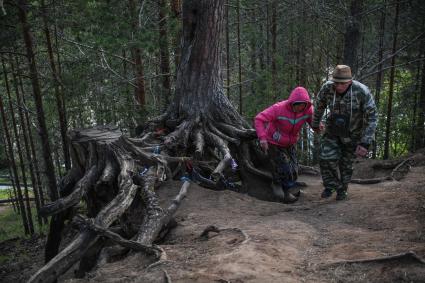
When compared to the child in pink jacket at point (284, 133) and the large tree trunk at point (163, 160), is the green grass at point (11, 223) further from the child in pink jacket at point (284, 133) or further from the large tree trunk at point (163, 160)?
the child in pink jacket at point (284, 133)

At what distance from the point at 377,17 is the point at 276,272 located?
53.0 feet

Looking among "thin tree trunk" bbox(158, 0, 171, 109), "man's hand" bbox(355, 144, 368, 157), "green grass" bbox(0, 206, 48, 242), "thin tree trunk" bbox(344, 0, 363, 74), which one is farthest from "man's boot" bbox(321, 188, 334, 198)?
"green grass" bbox(0, 206, 48, 242)

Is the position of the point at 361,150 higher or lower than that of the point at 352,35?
lower

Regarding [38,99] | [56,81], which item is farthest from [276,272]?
[38,99]

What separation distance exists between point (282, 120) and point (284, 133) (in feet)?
0.98

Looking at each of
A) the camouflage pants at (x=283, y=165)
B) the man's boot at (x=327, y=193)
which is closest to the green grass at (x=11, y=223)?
the camouflage pants at (x=283, y=165)

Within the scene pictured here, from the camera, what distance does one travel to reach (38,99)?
36.7 feet

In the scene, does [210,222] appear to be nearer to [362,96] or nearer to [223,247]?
[223,247]

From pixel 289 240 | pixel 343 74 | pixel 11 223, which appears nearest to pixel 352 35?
pixel 343 74

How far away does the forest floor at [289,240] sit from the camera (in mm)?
3494

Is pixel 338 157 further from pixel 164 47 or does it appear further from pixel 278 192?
pixel 164 47

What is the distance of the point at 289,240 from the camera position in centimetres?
447

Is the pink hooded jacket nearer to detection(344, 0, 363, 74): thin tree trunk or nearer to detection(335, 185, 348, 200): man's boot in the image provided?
detection(335, 185, 348, 200): man's boot

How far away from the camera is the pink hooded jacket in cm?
659
